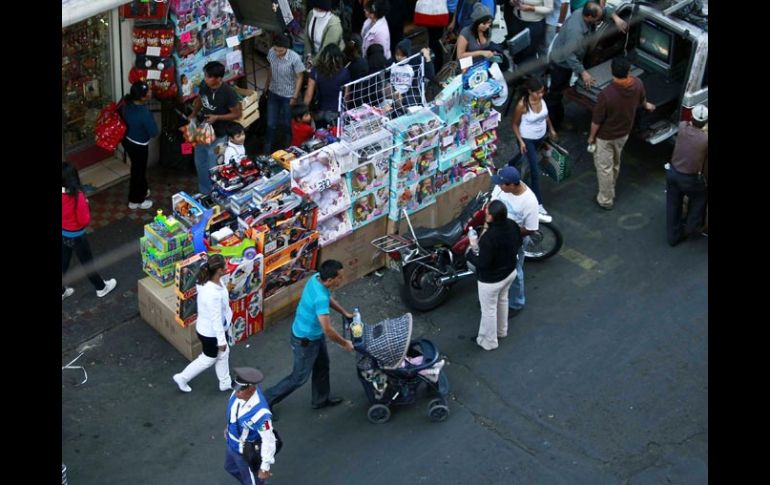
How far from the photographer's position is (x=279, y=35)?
45.0ft

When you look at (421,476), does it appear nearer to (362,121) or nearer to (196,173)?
(362,121)

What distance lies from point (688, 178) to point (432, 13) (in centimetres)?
441

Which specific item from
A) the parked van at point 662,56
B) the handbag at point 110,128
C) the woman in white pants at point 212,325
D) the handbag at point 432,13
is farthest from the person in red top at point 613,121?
the handbag at point 110,128

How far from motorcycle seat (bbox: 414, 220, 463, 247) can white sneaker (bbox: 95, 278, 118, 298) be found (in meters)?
3.19

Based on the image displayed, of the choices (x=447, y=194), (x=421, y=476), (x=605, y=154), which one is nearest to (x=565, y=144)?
(x=605, y=154)

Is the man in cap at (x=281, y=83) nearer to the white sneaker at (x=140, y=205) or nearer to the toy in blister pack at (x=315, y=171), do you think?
the white sneaker at (x=140, y=205)

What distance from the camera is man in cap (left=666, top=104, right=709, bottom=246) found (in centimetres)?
1251

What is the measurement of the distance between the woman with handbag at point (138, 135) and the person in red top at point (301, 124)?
5.21 feet

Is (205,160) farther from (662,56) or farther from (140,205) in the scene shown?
(662,56)

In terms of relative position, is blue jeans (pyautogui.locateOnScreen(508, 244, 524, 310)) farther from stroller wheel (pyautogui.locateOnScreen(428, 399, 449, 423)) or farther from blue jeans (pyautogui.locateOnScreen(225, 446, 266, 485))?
blue jeans (pyautogui.locateOnScreen(225, 446, 266, 485))

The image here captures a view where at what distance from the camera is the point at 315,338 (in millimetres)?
10031

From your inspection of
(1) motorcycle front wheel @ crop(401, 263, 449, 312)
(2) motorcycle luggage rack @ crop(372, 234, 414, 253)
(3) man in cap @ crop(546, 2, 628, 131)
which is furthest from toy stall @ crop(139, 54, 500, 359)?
(3) man in cap @ crop(546, 2, 628, 131)

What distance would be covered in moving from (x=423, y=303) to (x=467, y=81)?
2456 millimetres

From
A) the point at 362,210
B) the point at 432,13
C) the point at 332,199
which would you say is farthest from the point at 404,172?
the point at 432,13
